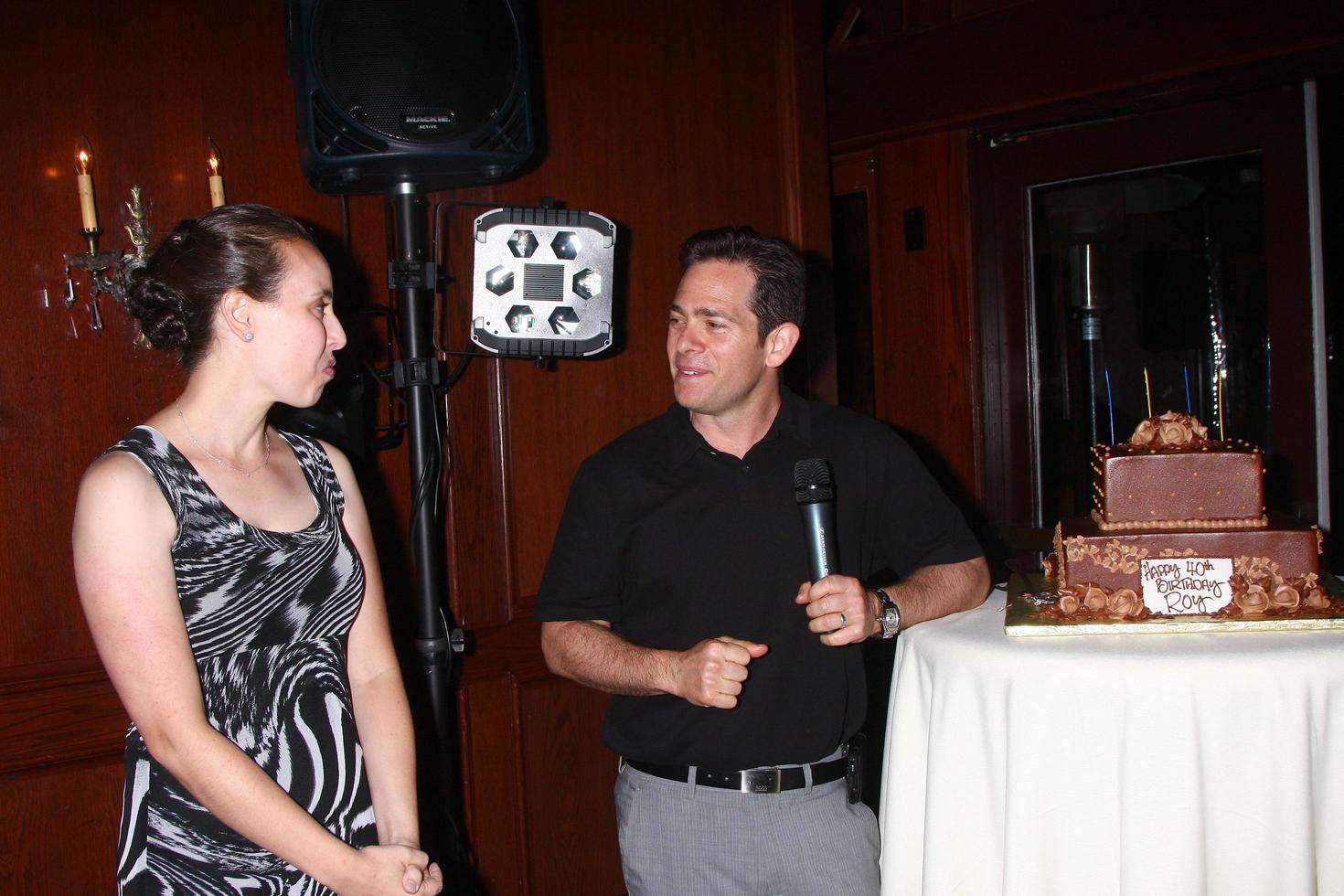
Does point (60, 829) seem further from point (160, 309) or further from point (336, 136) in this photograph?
point (336, 136)

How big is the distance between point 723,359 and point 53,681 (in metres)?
1.63

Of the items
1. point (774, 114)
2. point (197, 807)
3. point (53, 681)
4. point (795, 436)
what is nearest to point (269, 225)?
point (197, 807)

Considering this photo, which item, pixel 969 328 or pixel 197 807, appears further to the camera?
pixel 969 328

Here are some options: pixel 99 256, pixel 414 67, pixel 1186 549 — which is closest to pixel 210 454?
pixel 414 67

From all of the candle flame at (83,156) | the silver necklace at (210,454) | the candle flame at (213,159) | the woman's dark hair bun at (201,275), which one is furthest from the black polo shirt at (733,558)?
the candle flame at (83,156)

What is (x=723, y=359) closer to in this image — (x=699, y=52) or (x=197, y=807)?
(x=197, y=807)

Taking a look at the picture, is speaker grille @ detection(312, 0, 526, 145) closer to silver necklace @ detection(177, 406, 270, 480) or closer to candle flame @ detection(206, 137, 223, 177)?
candle flame @ detection(206, 137, 223, 177)

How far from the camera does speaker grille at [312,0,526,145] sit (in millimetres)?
1995

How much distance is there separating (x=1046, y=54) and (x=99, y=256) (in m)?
3.19

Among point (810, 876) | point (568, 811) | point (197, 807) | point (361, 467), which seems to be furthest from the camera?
point (568, 811)

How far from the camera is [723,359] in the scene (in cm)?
199

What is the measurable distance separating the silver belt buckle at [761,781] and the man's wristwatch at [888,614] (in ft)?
1.07

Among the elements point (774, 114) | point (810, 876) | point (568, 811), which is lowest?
point (568, 811)

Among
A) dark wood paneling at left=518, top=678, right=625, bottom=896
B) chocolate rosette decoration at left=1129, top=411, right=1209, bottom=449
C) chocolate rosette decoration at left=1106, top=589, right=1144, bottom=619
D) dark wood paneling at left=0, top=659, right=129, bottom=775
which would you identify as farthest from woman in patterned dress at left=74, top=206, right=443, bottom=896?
chocolate rosette decoration at left=1129, top=411, right=1209, bottom=449
